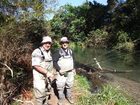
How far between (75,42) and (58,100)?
69.6 metres

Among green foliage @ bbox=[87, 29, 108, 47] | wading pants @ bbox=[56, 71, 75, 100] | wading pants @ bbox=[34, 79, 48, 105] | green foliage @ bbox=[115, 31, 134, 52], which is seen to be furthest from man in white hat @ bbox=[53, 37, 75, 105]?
green foliage @ bbox=[87, 29, 108, 47]

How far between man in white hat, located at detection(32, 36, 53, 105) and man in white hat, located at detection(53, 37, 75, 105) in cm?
104

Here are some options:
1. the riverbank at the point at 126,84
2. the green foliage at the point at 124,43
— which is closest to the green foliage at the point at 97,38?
the green foliage at the point at 124,43

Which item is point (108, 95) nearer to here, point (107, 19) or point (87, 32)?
point (107, 19)

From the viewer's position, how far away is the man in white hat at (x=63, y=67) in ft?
33.4

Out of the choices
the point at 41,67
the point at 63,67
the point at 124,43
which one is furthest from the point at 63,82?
the point at 124,43

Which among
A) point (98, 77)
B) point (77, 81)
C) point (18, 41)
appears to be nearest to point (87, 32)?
point (98, 77)

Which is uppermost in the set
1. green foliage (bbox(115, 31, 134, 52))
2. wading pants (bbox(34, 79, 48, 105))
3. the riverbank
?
A: green foliage (bbox(115, 31, 134, 52))

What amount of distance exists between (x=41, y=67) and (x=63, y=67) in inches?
60.3

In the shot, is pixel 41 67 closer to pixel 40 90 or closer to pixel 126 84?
pixel 40 90

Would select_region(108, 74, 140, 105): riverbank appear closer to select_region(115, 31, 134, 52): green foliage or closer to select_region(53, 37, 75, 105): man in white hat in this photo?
select_region(53, 37, 75, 105): man in white hat

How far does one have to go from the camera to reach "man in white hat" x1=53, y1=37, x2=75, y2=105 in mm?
10172

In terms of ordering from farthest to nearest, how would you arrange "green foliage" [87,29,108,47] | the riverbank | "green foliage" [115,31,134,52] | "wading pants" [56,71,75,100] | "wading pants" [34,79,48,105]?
"green foliage" [87,29,108,47] → "green foliage" [115,31,134,52] → the riverbank → "wading pants" [56,71,75,100] → "wading pants" [34,79,48,105]

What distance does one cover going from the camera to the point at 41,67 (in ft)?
29.0
